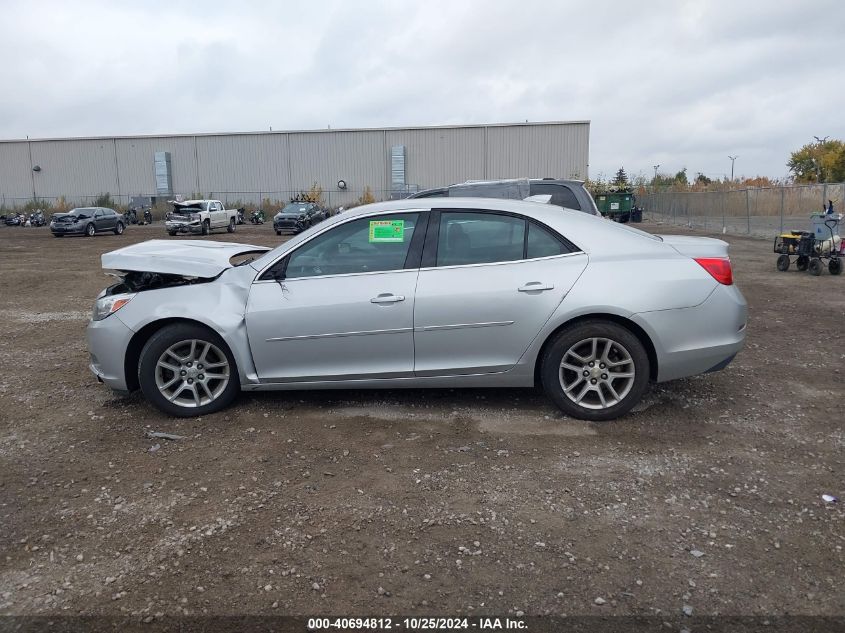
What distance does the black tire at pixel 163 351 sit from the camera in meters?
4.74

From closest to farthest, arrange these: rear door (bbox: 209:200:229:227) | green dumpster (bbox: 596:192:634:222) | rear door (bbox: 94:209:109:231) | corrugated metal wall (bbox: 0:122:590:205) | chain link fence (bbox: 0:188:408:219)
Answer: rear door (bbox: 94:209:109:231), rear door (bbox: 209:200:229:227), green dumpster (bbox: 596:192:634:222), corrugated metal wall (bbox: 0:122:590:205), chain link fence (bbox: 0:188:408:219)

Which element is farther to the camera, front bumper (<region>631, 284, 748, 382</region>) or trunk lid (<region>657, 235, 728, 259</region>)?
trunk lid (<region>657, 235, 728, 259</region>)

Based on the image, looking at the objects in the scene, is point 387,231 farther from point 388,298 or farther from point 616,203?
point 616,203

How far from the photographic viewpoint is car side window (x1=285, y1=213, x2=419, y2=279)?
475 cm

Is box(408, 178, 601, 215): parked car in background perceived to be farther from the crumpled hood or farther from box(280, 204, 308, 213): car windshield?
box(280, 204, 308, 213): car windshield

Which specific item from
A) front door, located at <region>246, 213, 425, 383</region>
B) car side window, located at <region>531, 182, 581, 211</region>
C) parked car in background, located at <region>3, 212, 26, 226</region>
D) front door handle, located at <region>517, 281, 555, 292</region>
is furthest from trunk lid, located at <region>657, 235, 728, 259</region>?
parked car in background, located at <region>3, 212, 26, 226</region>

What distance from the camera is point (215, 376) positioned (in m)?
4.84

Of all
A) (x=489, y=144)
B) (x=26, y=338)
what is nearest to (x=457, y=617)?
(x=26, y=338)

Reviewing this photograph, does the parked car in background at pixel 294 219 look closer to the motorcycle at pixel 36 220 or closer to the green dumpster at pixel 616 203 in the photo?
the green dumpster at pixel 616 203

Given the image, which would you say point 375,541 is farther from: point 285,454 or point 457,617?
point 285,454

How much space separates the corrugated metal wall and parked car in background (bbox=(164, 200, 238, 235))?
2047cm

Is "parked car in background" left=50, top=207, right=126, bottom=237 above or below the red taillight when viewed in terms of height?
above

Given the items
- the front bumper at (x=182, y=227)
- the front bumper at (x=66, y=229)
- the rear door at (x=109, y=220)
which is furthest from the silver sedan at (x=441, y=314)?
the rear door at (x=109, y=220)

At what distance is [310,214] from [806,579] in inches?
1211
